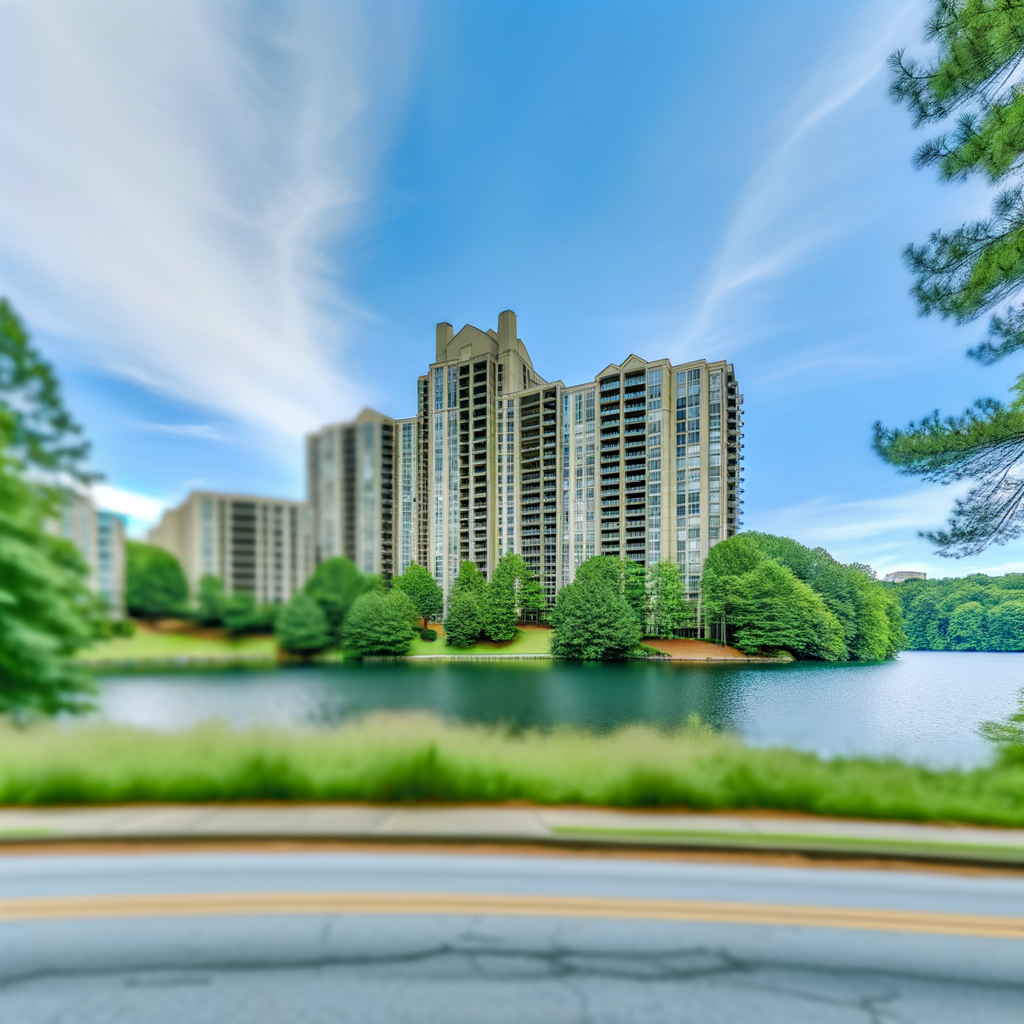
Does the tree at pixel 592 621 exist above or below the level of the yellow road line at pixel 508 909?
above

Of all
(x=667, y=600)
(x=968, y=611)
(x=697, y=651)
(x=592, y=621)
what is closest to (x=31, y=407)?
(x=592, y=621)

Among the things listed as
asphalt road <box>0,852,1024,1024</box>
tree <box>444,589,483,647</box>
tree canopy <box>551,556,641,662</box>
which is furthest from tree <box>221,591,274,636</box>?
tree canopy <box>551,556,641,662</box>

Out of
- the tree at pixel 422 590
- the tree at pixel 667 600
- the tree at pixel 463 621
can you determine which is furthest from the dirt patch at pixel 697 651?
the tree at pixel 422 590

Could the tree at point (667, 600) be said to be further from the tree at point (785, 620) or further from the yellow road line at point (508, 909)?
the yellow road line at point (508, 909)

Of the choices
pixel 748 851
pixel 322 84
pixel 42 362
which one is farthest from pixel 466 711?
pixel 322 84

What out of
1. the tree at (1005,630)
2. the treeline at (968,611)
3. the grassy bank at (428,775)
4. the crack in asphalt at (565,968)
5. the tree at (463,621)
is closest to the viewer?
the crack in asphalt at (565,968)

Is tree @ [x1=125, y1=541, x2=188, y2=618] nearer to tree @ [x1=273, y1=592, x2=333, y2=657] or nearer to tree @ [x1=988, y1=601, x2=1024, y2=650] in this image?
tree @ [x1=273, y1=592, x2=333, y2=657]
